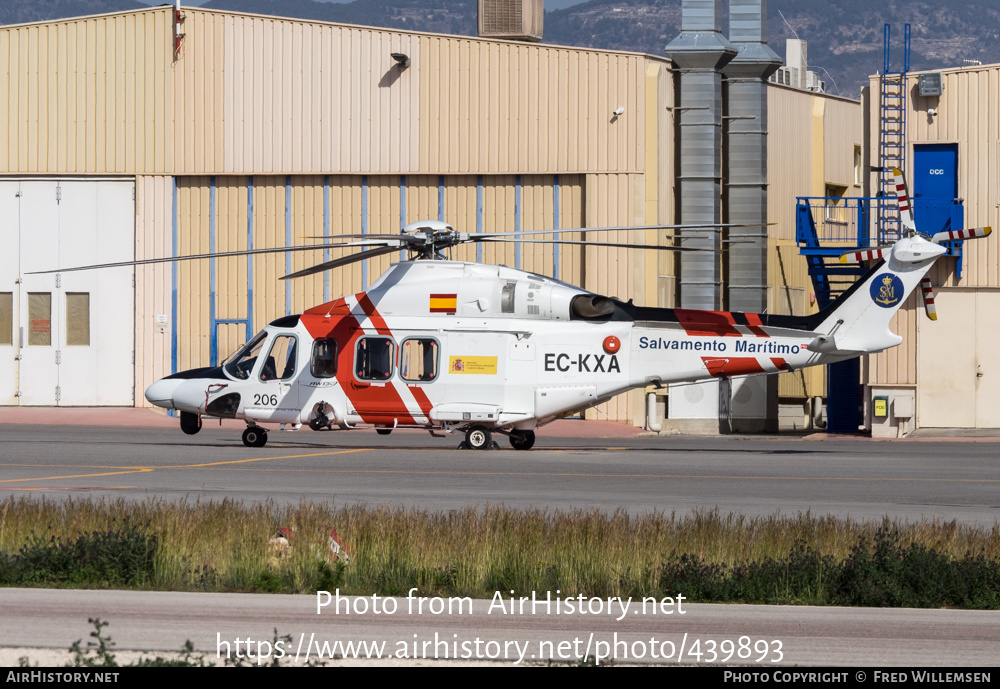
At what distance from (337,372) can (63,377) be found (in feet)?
53.5

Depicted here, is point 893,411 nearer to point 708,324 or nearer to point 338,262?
point 708,324

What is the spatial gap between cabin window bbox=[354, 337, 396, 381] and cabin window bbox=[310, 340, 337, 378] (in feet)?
1.43

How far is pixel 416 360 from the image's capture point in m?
25.5

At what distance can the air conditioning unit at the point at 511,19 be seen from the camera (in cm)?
4081

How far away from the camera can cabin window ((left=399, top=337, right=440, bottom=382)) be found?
2541 cm

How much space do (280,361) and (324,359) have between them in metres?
0.99

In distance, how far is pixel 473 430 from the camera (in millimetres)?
26250

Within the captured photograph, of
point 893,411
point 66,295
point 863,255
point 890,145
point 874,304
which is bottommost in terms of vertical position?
point 893,411

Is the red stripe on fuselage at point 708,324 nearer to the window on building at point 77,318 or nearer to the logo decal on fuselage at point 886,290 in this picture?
the logo decal on fuselage at point 886,290

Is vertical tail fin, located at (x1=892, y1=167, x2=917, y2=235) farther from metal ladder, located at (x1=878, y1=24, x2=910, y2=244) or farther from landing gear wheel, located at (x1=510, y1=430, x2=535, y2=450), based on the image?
metal ladder, located at (x1=878, y1=24, x2=910, y2=244)

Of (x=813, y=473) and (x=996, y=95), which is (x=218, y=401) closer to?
(x=813, y=473)

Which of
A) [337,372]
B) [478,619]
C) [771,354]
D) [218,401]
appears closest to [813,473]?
[771,354]

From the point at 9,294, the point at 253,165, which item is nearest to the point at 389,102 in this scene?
the point at 253,165

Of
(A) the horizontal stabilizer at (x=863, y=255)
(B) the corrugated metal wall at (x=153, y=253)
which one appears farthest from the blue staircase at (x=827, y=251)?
(B) the corrugated metal wall at (x=153, y=253)
